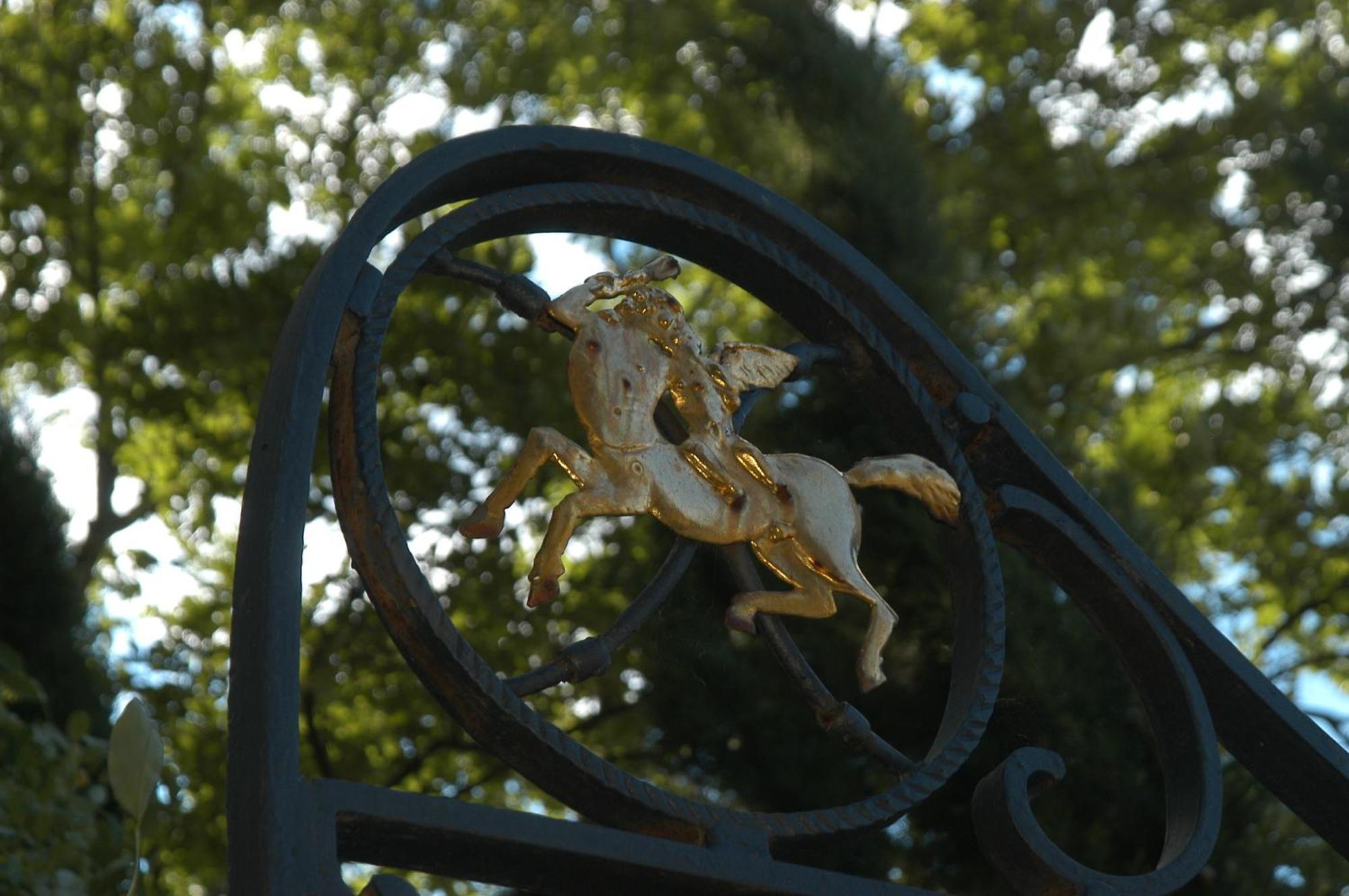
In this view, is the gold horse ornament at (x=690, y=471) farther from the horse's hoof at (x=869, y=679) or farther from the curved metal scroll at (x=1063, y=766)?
the curved metal scroll at (x=1063, y=766)

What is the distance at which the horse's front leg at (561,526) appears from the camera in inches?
67.3

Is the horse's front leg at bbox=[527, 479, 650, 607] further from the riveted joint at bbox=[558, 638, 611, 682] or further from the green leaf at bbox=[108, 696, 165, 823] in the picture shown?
the green leaf at bbox=[108, 696, 165, 823]

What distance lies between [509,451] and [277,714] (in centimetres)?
480

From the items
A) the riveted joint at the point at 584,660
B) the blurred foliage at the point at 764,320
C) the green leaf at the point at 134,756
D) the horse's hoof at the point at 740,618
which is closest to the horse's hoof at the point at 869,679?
the horse's hoof at the point at 740,618

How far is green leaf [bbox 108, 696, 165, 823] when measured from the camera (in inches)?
73.4

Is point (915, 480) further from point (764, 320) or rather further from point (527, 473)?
point (764, 320)

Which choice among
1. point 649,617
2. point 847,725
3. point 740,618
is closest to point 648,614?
point 649,617

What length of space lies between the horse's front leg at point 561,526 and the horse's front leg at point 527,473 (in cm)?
2

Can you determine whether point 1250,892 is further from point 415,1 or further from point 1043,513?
point 415,1

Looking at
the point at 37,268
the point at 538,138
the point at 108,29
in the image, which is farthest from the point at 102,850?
the point at 108,29

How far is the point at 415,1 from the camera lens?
7.87 metres

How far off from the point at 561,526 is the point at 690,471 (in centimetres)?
18

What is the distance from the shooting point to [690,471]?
5.98 feet

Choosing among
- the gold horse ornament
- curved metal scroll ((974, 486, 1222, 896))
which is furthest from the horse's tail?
curved metal scroll ((974, 486, 1222, 896))
